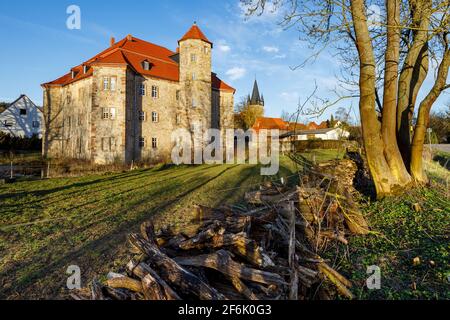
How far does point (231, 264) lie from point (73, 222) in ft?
20.7

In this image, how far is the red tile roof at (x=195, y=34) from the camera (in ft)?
108

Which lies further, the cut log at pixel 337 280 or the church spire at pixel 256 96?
the church spire at pixel 256 96

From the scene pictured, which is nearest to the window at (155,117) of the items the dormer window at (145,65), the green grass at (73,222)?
the dormer window at (145,65)

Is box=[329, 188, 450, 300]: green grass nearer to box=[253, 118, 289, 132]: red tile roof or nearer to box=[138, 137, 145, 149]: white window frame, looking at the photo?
box=[138, 137, 145, 149]: white window frame

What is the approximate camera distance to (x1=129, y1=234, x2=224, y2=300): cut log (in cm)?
331

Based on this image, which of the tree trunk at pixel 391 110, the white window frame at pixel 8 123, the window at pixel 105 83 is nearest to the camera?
the tree trunk at pixel 391 110

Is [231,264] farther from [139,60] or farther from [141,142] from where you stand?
[139,60]

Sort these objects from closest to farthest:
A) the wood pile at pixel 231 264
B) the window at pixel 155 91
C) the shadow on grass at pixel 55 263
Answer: the wood pile at pixel 231 264, the shadow on grass at pixel 55 263, the window at pixel 155 91

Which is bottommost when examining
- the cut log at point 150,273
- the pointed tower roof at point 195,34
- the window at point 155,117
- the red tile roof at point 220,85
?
the cut log at point 150,273

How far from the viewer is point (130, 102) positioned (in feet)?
105

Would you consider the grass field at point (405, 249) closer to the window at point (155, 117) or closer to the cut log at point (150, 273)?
the cut log at point (150, 273)

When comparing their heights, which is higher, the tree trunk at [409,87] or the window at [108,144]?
the tree trunk at [409,87]

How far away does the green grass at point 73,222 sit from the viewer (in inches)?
200
